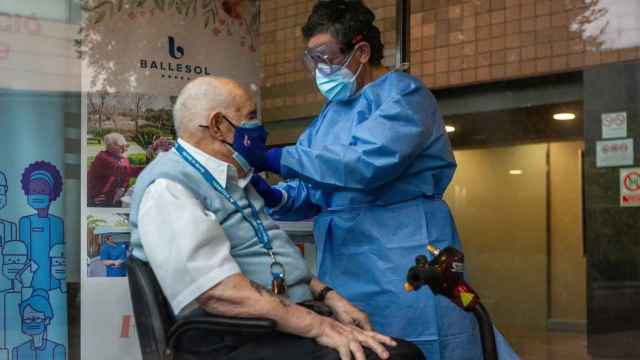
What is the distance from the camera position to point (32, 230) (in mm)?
3293

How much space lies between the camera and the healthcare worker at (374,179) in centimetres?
Answer: 239

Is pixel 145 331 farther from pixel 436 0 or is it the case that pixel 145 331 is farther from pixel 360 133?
pixel 436 0

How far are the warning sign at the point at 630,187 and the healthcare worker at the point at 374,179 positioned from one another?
9.49 ft

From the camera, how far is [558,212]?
21.6ft

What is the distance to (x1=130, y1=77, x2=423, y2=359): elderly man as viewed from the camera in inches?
79.6

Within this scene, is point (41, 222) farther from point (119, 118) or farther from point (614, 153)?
point (614, 153)

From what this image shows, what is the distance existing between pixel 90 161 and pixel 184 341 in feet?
5.21

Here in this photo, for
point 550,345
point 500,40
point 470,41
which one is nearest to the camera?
point 500,40

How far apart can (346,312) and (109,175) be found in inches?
59.4

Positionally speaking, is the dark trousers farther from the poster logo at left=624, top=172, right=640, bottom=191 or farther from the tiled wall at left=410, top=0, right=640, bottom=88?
the tiled wall at left=410, top=0, right=640, bottom=88

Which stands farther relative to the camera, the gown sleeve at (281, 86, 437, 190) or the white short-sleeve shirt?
the gown sleeve at (281, 86, 437, 190)

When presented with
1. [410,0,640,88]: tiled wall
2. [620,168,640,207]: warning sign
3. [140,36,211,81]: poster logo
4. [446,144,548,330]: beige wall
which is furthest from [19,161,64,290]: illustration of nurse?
[446,144,548,330]: beige wall

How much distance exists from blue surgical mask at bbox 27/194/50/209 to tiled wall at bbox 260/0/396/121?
1.44 metres

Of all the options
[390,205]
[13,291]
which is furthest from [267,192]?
[13,291]
